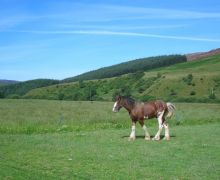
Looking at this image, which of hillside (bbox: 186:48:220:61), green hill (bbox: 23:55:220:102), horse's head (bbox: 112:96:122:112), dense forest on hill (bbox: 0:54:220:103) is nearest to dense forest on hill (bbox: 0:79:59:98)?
dense forest on hill (bbox: 0:54:220:103)

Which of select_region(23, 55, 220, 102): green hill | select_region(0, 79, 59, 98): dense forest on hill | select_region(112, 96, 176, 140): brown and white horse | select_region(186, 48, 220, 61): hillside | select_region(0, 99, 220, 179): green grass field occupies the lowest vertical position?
select_region(0, 99, 220, 179): green grass field

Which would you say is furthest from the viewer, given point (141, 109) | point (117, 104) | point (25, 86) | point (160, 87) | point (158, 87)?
point (25, 86)

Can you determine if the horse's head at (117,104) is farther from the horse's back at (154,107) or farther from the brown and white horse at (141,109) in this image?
the horse's back at (154,107)

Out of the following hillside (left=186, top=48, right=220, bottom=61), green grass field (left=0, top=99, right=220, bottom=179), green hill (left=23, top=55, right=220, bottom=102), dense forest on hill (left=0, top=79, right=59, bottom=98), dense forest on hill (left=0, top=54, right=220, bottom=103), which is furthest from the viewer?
dense forest on hill (left=0, top=79, right=59, bottom=98)

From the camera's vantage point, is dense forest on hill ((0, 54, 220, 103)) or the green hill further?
the green hill

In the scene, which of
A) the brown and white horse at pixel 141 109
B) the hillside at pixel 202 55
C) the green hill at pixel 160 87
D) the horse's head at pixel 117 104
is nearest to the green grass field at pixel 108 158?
the brown and white horse at pixel 141 109

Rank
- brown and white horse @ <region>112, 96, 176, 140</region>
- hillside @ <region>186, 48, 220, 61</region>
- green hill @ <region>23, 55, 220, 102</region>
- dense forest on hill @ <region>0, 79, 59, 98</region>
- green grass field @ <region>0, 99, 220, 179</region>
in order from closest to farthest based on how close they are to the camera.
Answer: green grass field @ <region>0, 99, 220, 179</region>
brown and white horse @ <region>112, 96, 176, 140</region>
green hill @ <region>23, 55, 220, 102</region>
hillside @ <region>186, 48, 220, 61</region>
dense forest on hill @ <region>0, 79, 59, 98</region>

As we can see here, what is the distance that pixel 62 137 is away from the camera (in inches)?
1005

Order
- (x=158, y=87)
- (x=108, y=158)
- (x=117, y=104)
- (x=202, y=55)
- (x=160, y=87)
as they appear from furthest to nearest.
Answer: (x=202, y=55)
(x=158, y=87)
(x=160, y=87)
(x=117, y=104)
(x=108, y=158)

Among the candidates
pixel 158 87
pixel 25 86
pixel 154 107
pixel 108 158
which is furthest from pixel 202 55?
pixel 108 158

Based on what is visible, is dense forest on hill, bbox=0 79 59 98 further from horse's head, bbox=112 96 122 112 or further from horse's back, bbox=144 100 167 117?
horse's back, bbox=144 100 167 117

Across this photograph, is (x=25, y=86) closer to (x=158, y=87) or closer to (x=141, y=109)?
(x=158, y=87)

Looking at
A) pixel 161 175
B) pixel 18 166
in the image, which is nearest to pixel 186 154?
pixel 161 175

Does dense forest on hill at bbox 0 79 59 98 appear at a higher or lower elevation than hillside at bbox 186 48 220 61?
lower
